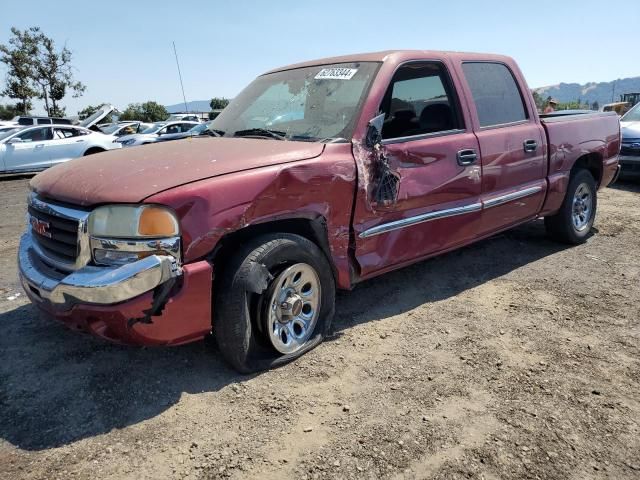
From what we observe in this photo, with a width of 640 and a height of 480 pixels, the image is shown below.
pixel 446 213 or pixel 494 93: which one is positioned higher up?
pixel 494 93

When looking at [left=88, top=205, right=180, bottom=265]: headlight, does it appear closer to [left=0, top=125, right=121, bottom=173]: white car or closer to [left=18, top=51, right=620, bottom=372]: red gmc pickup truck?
[left=18, top=51, right=620, bottom=372]: red gmc pickup truck

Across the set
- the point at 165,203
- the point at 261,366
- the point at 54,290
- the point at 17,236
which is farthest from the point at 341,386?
the point at 17,236

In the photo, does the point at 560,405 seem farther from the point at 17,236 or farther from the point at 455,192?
the point at 17,236

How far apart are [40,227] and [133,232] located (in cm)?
87

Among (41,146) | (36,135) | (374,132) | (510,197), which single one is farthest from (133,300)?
(36,135)

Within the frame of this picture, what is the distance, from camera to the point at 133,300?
2465 millimetres

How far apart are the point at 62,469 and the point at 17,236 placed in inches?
199

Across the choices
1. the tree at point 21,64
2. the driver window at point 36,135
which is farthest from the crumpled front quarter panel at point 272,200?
the tree at point 21,64

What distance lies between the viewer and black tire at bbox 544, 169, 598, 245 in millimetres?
5289

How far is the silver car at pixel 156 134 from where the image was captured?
16.6 meters

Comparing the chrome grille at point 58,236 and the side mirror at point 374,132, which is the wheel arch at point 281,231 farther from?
A: the chrome grille at point 58,236

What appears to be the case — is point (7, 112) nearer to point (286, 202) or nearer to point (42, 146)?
point (42, 146)

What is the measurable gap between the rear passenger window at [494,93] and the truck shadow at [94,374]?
1.50 metres

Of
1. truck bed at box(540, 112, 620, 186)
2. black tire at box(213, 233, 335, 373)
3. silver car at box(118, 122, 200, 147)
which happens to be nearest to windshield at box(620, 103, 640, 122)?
truck bed at box(540, 112, 620, 186)
